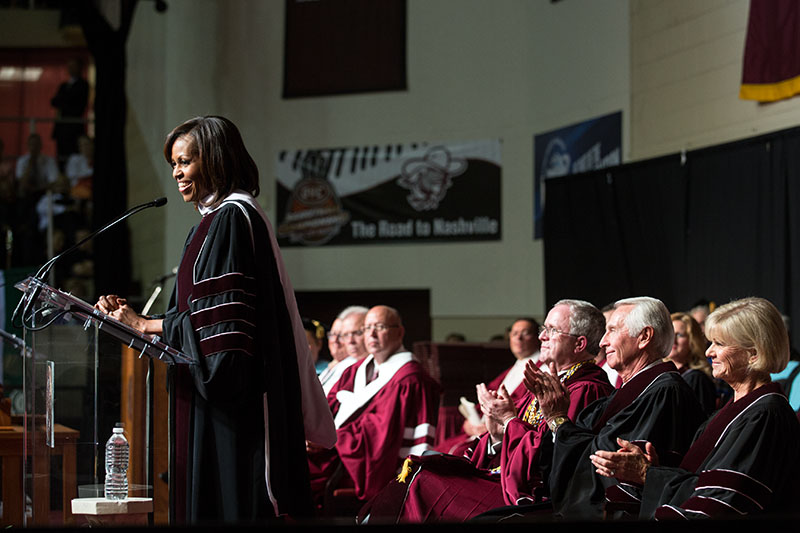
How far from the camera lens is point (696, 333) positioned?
227 inches

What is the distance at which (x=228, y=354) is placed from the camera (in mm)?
2885

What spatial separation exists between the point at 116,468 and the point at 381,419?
253 cm

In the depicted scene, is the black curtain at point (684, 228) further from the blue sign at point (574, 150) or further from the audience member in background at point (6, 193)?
the audience member in background at point (6, 193)

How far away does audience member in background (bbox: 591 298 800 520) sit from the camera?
2900mm

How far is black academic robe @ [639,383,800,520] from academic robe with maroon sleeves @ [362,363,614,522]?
0.73m

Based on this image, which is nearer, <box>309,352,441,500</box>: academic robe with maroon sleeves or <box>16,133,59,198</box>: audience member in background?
<box>309,352,441,500</box>: academic robe with maroon sleeves

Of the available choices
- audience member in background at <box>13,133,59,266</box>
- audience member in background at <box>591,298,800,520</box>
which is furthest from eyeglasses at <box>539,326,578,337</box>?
audience member in background at <box>13,133,59,266</box>

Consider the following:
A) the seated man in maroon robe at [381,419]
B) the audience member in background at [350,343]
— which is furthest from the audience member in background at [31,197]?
the seated man in maroon robe at [381,419]

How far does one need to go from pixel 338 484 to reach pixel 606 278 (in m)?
4.83

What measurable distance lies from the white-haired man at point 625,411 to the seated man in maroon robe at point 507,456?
147 mm

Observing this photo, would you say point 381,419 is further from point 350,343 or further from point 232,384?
point 232,384

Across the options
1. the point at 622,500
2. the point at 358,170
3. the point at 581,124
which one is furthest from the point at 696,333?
the point at 358,170

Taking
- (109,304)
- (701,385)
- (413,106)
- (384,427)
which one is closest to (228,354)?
(109,304)

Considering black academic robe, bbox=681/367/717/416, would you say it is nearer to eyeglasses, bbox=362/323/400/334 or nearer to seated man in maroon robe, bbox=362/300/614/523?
seated man in maroon robe, bbox=362/300/614/523
